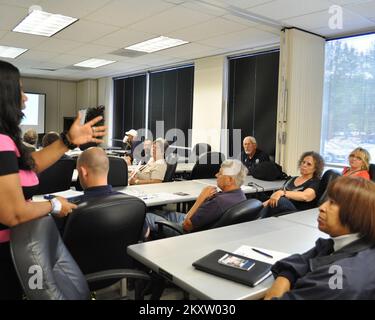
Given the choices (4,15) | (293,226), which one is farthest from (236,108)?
(293,226)

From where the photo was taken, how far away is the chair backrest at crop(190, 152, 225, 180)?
15.3 feet

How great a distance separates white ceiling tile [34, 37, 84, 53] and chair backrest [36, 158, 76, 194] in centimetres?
329

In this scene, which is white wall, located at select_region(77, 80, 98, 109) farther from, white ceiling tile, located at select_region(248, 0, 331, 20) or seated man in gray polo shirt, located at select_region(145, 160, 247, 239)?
seated man in gray polo shirt, located at select_region(145, 160, 247, 239)

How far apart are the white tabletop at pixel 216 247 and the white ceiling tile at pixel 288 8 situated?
8.46 ft

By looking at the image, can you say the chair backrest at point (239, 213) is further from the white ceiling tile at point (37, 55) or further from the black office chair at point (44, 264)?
the white ceiling tile at point (37, 55)

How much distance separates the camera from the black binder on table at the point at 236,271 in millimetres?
1443

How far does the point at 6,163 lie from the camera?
122 centimetres

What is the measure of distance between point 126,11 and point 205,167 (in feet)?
7.39

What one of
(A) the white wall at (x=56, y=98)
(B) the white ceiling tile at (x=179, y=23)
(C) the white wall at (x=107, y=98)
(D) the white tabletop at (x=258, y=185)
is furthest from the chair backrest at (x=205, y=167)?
(A) the white wall at (x=56, y=98)

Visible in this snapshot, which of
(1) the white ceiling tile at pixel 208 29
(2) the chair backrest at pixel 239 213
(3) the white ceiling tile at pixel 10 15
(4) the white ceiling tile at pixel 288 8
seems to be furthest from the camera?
(1) the white ceiling tile at pixel 208 29

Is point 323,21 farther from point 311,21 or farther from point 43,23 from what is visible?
point 43,23

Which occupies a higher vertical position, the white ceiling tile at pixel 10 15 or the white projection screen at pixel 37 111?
the white ceiling tile at pixel 10 15

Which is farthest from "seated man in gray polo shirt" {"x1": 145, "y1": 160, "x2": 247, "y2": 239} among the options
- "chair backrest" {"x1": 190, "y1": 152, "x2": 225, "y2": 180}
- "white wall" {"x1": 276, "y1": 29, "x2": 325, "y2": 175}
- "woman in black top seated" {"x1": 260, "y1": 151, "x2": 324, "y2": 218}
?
"white wall" {"x1": 276, "y1": 29, "x2": 325, "y2": 175}
